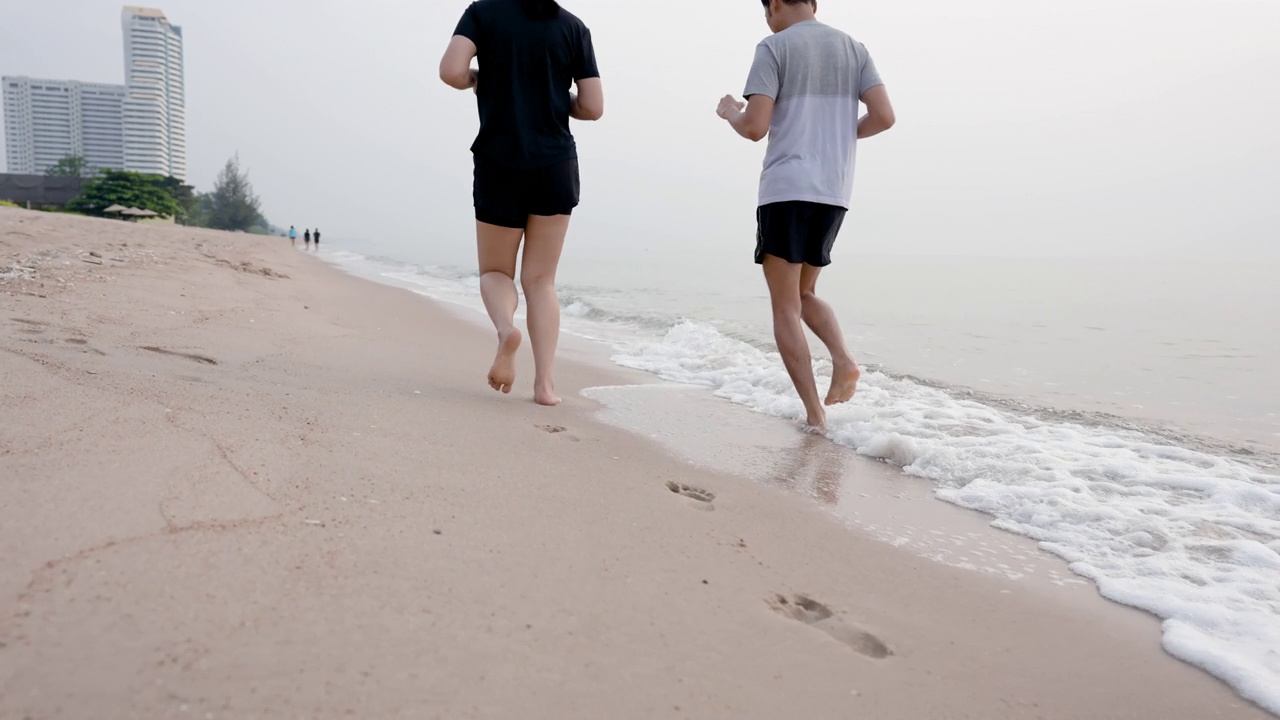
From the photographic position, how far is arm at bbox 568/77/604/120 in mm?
3119

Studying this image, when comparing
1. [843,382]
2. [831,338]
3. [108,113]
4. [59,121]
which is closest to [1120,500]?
[843,382]

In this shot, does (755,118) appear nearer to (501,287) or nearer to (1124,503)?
(501,287)

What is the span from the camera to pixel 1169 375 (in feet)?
19.3

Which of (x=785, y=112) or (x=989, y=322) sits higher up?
(x=785, y=112)

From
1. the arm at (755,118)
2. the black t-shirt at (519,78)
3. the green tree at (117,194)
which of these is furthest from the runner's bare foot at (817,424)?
the green tree at (117,194)

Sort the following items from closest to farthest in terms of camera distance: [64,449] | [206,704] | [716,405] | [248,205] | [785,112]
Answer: [206,704] → [64,449] → [785,112] → [716,405] → [248,205]

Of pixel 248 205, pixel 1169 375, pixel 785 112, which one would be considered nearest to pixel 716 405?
pixel 785 112

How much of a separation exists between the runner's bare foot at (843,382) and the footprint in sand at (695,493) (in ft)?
4.37

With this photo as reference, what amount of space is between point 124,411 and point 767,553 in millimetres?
1617

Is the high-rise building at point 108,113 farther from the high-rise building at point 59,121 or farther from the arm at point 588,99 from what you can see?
the arm at point 588,99

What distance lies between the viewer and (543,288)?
10.8 feet

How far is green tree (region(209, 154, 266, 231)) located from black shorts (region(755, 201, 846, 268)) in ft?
241

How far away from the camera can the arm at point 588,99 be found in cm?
312

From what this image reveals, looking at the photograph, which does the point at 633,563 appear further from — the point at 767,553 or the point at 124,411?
the point at 124,411
